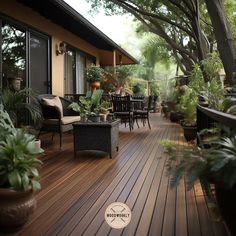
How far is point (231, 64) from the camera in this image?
455 centimetres

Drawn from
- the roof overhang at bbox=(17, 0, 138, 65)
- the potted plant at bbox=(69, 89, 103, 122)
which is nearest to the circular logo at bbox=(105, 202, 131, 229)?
the potted plant at bbox=(69, 89, 103, 122)

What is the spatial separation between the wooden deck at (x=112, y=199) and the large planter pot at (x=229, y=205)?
618 mm

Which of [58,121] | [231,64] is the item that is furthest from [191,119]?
[58,121]

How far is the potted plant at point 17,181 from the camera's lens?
2.04m

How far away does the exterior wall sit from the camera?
5.67 metres

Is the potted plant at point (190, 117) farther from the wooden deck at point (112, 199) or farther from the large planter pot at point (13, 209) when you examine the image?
the large planter pot at point (13, 209)

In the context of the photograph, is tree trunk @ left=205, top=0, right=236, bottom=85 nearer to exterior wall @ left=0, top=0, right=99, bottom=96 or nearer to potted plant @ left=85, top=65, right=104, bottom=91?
exterior wall @ left=0, top=0, right=99, bottom=96

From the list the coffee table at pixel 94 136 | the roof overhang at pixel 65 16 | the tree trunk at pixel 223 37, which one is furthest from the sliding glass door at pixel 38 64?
the tree trunk at pixel 223 37

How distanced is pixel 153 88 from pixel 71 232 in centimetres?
1745

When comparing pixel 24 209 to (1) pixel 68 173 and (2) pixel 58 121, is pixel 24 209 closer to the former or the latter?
(1) pixel 68 173

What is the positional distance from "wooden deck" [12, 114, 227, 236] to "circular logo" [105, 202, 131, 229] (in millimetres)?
37

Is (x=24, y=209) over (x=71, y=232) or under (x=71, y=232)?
over

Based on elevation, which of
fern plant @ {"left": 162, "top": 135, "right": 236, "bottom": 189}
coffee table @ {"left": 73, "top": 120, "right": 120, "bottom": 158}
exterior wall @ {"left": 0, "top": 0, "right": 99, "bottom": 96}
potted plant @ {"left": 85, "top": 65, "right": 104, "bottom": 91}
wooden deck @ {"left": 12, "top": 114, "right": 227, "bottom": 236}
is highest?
exterior wall @ {"left": 0, "top": 0, "right": 99, "bottom": 96}

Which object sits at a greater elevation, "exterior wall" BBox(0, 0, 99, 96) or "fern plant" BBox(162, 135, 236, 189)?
"exterior wall" BBox(0, 0, 99, 96)
